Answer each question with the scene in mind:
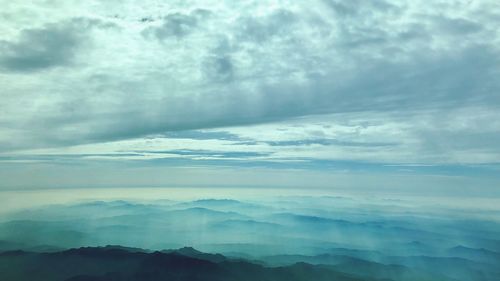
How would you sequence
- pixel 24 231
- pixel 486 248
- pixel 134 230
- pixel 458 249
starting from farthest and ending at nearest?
1. pixel 458 249
2. pixel 486 248
3. pixel 134 230
4. pixel 24 231

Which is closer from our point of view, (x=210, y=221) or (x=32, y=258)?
(x=32, y=258)

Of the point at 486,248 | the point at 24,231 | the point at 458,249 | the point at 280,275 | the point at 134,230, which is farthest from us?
the point at 458,249

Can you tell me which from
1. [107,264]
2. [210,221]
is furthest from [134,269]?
[210,221]

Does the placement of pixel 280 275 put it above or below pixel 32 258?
below

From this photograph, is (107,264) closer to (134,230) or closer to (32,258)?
(32,258)

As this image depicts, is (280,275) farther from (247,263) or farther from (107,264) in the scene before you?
(107,264)

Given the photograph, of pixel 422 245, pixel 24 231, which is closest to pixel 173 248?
pixel 24 231
